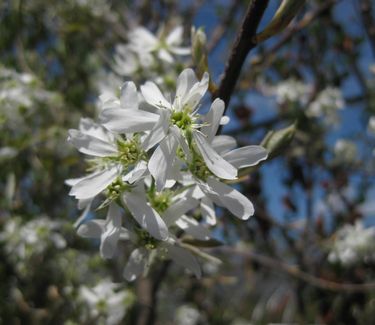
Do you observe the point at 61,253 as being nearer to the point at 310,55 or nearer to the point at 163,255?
the point at 163,255

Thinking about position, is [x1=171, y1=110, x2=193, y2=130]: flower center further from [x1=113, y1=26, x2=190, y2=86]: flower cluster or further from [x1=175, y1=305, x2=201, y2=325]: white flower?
[x1=175, y1=305, x2=201, y2=325]: white flower

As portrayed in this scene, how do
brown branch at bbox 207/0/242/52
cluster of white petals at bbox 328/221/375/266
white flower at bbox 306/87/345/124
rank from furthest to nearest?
brown branch at bbox 207/0/242/52, white flower at bbox 306/87/345/124, cluster of white petals at bbox 328/221/375/266

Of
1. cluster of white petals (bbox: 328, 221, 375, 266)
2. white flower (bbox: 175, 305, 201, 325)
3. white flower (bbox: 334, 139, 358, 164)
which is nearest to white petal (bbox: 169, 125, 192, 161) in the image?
cluster of white petals (bbox: 328, 221, 375, 266)

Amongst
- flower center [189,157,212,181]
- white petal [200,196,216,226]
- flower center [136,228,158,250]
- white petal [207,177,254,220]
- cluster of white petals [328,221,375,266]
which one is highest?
flower center [189,157,212,181]

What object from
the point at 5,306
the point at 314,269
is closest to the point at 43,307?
the point at 5,306

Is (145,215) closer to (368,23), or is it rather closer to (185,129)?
(185,129)

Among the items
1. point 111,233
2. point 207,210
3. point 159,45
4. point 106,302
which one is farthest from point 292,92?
point 111,233

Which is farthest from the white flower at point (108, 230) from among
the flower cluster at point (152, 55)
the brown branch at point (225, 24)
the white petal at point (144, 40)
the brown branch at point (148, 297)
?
the brown branch at point (225, 24)
